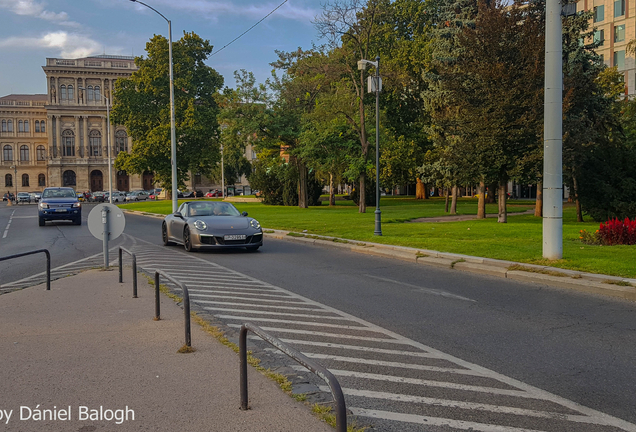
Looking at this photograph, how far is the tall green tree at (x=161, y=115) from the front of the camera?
175 ft

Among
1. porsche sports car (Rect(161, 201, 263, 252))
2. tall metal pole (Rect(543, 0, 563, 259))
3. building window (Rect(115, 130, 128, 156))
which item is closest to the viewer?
tall metal pole (Rect(543, 0, 563, 259))

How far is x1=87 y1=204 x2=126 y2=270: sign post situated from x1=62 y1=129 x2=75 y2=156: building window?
338 feet

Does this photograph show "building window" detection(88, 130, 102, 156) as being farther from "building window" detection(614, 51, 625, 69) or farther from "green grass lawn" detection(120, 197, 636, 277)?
"green grass lawn" detection(120, 197, 636, 277)

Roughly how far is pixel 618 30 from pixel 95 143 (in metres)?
86.6

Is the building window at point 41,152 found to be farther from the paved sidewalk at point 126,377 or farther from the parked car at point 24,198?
the paved sidewalk at point 126,377

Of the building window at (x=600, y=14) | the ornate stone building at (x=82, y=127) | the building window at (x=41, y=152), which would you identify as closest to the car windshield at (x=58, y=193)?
the building window at (x=600, y=14)

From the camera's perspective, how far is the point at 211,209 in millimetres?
17266

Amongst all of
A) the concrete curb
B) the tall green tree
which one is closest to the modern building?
the tall green tree

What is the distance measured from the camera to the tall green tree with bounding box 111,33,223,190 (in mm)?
53250

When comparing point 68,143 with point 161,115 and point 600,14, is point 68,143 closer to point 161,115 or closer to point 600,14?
point 161,115

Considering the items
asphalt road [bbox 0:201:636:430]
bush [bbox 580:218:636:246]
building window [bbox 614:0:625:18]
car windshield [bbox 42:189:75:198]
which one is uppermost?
building window [bbox 614:0:625:18]

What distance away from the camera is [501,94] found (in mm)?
22641

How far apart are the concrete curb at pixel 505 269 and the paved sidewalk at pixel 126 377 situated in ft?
22.9

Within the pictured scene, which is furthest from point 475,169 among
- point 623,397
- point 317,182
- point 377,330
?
point 317,182
